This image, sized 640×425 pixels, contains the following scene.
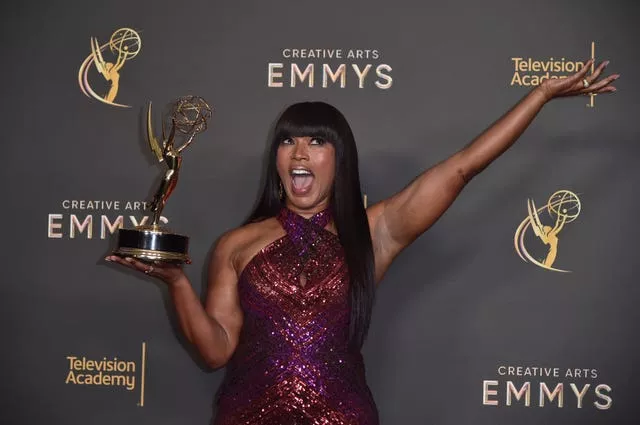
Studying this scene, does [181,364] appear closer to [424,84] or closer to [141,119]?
[141,119]

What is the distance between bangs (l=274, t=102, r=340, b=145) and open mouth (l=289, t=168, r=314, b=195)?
0.11 metres

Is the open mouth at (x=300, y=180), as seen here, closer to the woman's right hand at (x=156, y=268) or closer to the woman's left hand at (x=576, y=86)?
the woman's right hand at (x=156, y=268)

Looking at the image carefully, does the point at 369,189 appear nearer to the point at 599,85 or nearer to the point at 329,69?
the point at 329,69

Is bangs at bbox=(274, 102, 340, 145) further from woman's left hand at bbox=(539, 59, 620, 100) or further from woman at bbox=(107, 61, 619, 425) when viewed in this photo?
woman's left hand at bbox=(539, 59, 620, 100)

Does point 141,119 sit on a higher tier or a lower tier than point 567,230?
higher

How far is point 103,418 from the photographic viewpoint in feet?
10.9

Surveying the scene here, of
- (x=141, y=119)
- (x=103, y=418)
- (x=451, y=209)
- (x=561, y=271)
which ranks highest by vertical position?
(x=141, y=119)

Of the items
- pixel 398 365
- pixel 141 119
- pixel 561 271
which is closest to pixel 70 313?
pixel 141 119

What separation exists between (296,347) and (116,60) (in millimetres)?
1514

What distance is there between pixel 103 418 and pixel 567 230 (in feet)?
6.28

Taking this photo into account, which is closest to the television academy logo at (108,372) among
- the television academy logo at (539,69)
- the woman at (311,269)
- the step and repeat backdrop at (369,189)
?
the step and repeat backdrop at (369,189)

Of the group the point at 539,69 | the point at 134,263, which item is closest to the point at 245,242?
the point at 134,263

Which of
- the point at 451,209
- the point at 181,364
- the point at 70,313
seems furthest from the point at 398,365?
the point at 70,313

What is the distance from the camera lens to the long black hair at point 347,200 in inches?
101
